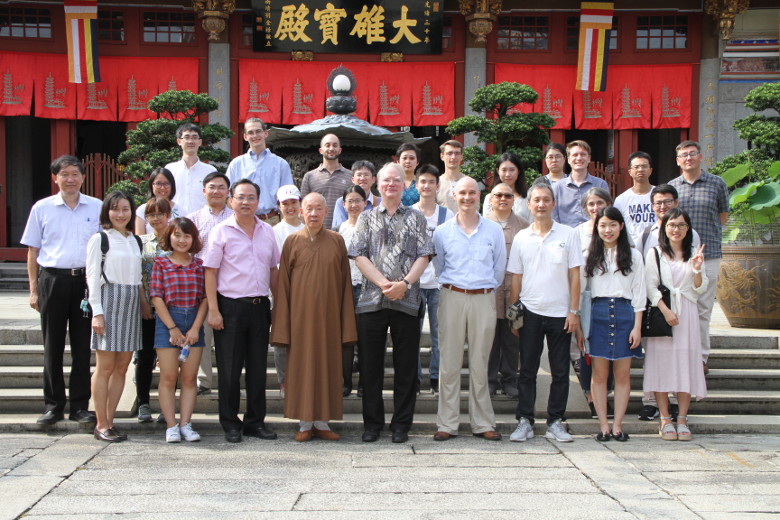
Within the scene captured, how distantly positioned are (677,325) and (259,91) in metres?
9.77

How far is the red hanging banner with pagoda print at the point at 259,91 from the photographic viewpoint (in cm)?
1384

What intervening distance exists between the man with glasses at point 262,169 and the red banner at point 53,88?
7779mm

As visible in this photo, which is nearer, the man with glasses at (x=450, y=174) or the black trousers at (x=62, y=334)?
the black trousers at (x=62, y=334)

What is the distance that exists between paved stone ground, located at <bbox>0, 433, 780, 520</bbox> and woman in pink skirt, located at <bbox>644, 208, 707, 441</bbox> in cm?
27

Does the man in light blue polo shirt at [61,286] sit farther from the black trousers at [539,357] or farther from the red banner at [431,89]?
the red banner at [431,89]

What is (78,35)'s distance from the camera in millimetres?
13227

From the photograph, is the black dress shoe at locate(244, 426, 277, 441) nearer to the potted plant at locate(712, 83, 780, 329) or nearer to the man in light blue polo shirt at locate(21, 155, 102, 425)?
the man in light blue polo shirt at locate(21, 155, 102, 425)

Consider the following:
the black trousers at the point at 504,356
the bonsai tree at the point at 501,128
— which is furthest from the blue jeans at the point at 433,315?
the bonsai tree at the point at 501,128

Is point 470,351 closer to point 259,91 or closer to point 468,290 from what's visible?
point 468,290

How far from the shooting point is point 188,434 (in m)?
5.29

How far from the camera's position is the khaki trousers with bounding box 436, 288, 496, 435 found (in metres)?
5.34

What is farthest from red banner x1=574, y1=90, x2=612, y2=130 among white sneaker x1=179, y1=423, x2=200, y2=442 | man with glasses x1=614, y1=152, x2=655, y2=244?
white sneaker x1=179, y1=423, x2=200, y2=442

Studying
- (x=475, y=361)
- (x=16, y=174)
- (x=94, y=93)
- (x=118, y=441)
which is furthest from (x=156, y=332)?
(x=16, y=174)

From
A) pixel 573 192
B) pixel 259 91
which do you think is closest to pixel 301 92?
pixel 259 91
